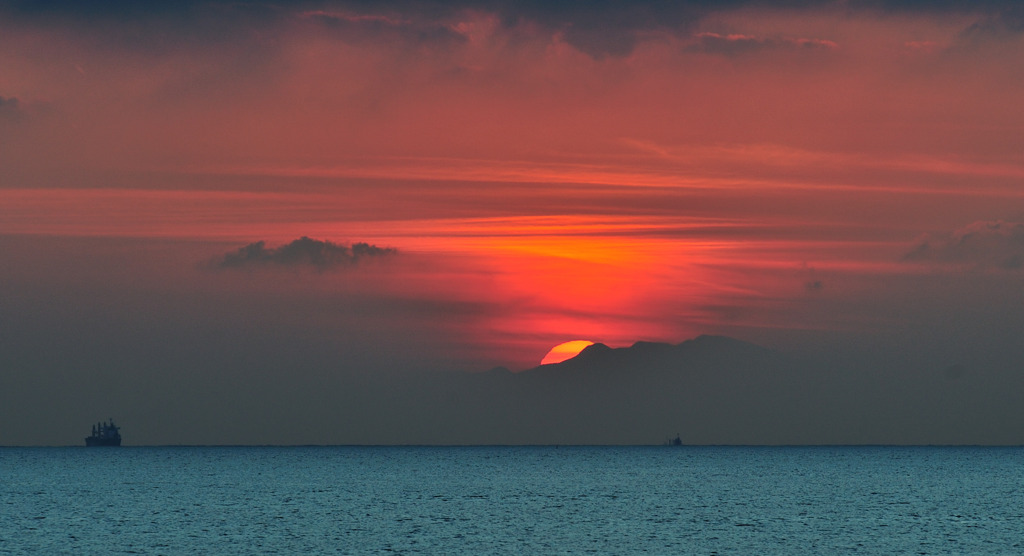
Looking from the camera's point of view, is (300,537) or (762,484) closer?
(300,537)

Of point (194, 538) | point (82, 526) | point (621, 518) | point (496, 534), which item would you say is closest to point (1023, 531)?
point (621, 518)

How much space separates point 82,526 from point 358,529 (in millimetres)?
25870

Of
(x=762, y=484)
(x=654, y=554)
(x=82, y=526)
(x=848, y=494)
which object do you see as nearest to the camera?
Answer: (x=654, y=554)

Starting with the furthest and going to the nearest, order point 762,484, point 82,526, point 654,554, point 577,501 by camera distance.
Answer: point 762,484
point 577,501
point 82,526
point 654,554

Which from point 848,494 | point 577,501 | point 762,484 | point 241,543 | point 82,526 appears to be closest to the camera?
point 241,543

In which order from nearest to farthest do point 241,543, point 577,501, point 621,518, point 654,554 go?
point 654,554 < point 241,543 < point 621,518 < point 577,501

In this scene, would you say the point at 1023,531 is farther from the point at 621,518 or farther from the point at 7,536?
the point at 7,536

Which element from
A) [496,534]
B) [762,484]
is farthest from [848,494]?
[496,534]

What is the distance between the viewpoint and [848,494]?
161 m

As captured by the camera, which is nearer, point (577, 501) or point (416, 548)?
point (416, 548)

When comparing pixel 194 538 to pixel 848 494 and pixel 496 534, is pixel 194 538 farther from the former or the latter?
pixel 848 494

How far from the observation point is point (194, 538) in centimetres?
9481

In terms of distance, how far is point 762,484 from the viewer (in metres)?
191

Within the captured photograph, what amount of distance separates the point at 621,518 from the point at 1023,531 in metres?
35.5
